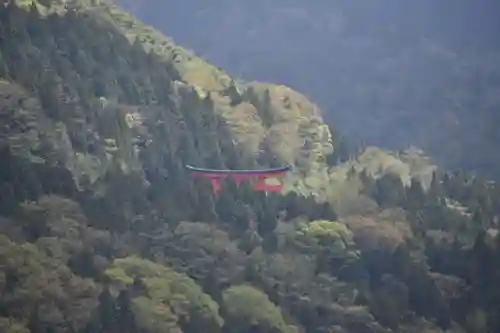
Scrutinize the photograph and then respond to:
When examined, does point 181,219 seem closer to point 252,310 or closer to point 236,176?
Result: point 236,176

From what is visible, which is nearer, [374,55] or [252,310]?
[252,310]

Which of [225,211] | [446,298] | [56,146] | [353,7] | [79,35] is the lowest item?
[446,298]

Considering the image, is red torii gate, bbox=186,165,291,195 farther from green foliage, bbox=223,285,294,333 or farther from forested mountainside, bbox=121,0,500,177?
forested mountainside, bbox=121,0,500,177

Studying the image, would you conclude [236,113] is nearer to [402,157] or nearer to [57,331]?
[402,157]

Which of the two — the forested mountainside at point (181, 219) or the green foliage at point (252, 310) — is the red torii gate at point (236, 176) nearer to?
the forested mountainside at point (181, 219)

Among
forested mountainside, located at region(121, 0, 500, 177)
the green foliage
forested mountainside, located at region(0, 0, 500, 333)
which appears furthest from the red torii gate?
forested mountainside, located at region(121, 0, 500, 177)

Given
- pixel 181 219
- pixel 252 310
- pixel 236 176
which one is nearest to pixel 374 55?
pixel 236 176

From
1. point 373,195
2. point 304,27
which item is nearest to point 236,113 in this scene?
point 373,195

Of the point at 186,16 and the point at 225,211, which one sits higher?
the point at 186,16
